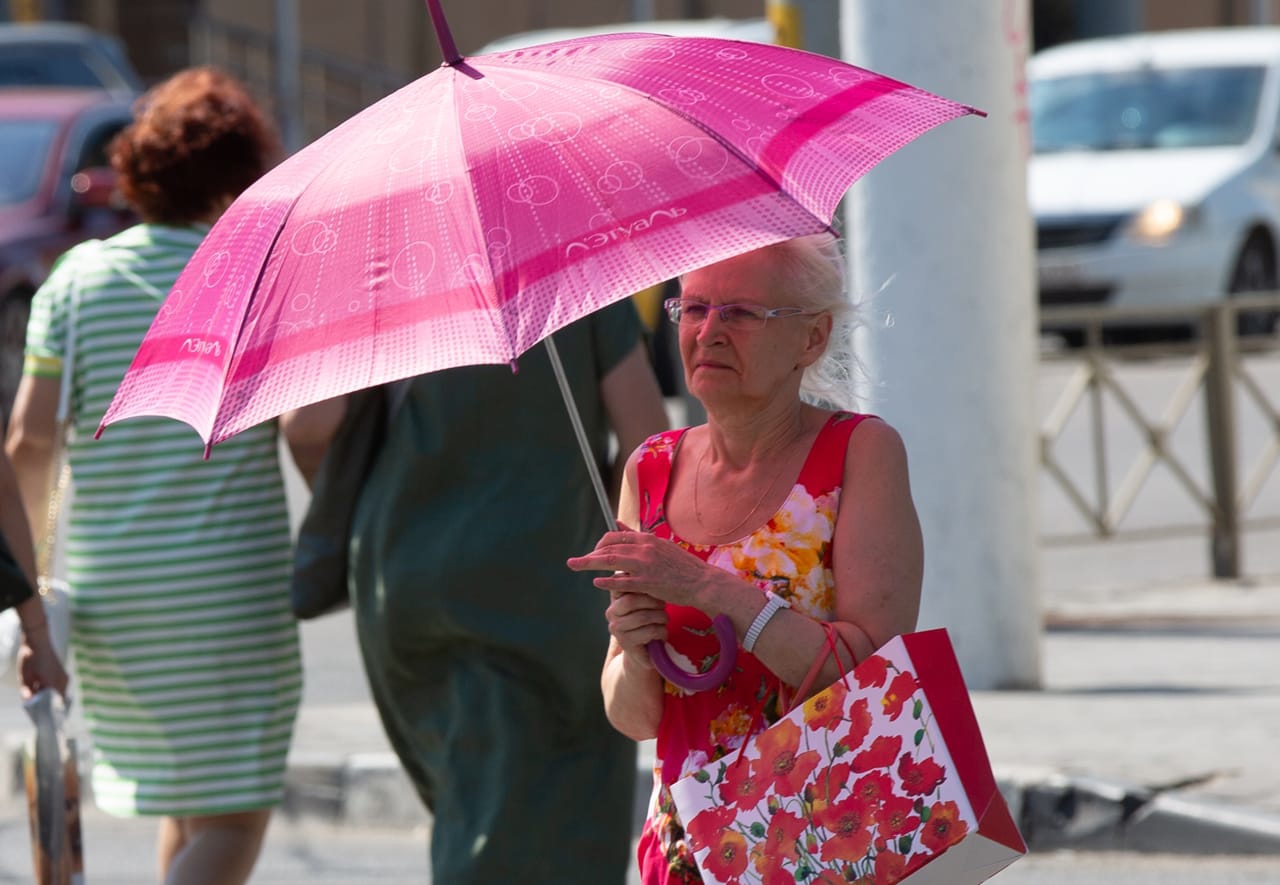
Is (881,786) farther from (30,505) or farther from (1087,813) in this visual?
(1087,813)

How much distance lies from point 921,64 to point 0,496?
3590mm

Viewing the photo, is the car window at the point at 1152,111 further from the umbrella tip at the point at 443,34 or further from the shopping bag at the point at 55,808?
the umbrella tip at the point at 443,34

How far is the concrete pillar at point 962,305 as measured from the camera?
6719mm

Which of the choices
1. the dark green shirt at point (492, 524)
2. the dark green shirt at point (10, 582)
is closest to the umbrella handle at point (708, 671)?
the dark green shirt at point (492, 524)

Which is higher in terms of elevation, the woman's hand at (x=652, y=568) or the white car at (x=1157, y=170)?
the woman's hand at (x=652, y=568)

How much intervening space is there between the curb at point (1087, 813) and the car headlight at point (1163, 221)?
932cm

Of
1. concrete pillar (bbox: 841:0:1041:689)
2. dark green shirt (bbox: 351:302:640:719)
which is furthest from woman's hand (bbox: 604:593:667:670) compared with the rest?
concrete pillar (bbox: 841:0:1041:689)

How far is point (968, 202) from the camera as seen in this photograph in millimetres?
6746

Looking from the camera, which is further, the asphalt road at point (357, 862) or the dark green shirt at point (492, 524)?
the asphalt road at point (357, 862)

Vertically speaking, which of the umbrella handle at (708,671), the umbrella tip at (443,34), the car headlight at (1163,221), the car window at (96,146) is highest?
the umbrella tip at (443,34)

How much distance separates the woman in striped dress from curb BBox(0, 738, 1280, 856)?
45.2 inches

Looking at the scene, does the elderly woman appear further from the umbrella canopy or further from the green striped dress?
the green striped dress

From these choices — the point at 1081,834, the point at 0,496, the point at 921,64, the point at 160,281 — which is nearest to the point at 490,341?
the point at 0,496

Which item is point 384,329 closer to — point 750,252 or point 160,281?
point 750,252
